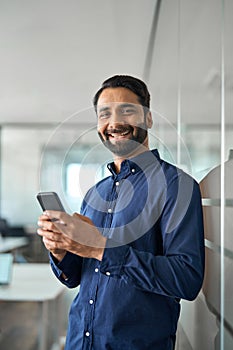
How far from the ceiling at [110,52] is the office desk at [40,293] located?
3.09ft

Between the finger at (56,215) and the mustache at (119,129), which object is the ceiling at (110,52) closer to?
the mustache at (119,129)

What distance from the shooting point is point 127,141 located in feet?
3.11

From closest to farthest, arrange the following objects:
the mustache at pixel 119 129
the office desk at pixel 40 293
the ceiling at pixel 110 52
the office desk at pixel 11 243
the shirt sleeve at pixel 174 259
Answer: the shirt sleeve at pixel 174 259, the mustache at pixel 119 129, the ceiling at pixel 110 52, the office desk at pixel 40 293, the office desk at pixel 11 243

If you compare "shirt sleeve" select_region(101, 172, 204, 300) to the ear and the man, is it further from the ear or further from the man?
the ear

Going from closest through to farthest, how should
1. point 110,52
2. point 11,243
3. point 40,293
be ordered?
point 110,52
point 40,293
point 11,243

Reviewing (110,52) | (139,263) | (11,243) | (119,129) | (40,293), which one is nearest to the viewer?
(139,263)

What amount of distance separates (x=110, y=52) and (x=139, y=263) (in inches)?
67.1

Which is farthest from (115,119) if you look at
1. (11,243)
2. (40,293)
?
(11,243)

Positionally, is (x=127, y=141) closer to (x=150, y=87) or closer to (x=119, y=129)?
(x=119, y=129)

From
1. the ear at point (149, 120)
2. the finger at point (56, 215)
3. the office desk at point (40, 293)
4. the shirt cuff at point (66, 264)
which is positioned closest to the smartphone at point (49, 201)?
the finger at point (56, 215)

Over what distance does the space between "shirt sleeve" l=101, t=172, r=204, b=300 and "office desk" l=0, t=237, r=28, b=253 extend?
306cm

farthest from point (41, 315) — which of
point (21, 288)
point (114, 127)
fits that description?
point (114, 127)

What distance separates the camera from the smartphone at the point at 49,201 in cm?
87

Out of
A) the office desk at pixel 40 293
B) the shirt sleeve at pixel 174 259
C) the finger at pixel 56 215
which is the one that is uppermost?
the finger at pixel 56 215
